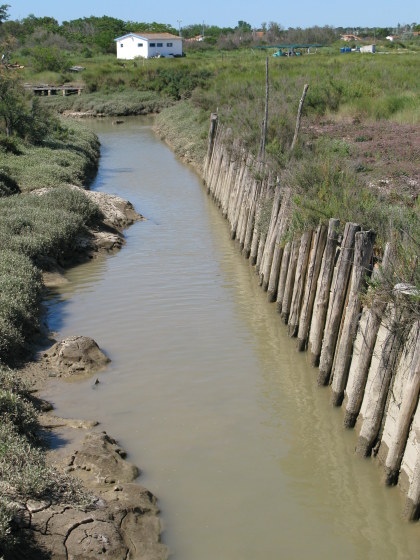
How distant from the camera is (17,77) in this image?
25.2m

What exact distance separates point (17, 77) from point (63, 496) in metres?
22.0

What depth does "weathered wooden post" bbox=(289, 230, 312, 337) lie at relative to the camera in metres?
9.95

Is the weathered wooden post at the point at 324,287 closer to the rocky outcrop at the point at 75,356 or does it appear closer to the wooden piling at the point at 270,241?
the rocky outcrop at the point at 75,356

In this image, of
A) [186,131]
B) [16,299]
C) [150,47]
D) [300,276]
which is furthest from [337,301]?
[150,47]

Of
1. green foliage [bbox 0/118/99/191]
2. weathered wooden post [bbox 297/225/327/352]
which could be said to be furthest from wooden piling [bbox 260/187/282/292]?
green foliage [bbox 0/118/99/191]

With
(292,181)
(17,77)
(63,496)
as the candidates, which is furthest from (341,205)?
(17,77)

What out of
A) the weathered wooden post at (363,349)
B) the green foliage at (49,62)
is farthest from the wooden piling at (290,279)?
the green foliage at (49,62)

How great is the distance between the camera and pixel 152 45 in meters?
90.2

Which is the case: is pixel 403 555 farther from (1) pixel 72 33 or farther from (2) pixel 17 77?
(1) pixel 72 33

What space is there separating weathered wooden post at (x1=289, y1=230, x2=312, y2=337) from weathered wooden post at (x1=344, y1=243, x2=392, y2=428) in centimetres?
236

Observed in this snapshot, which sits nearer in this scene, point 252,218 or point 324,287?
point 324,287

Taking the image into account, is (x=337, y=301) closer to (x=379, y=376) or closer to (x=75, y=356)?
(x=379, y=376)

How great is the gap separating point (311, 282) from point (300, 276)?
0.55 metres

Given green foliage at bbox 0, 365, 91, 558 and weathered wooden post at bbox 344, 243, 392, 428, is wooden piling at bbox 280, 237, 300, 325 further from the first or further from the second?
green foliage at bbox 0, 365, 91, 558
